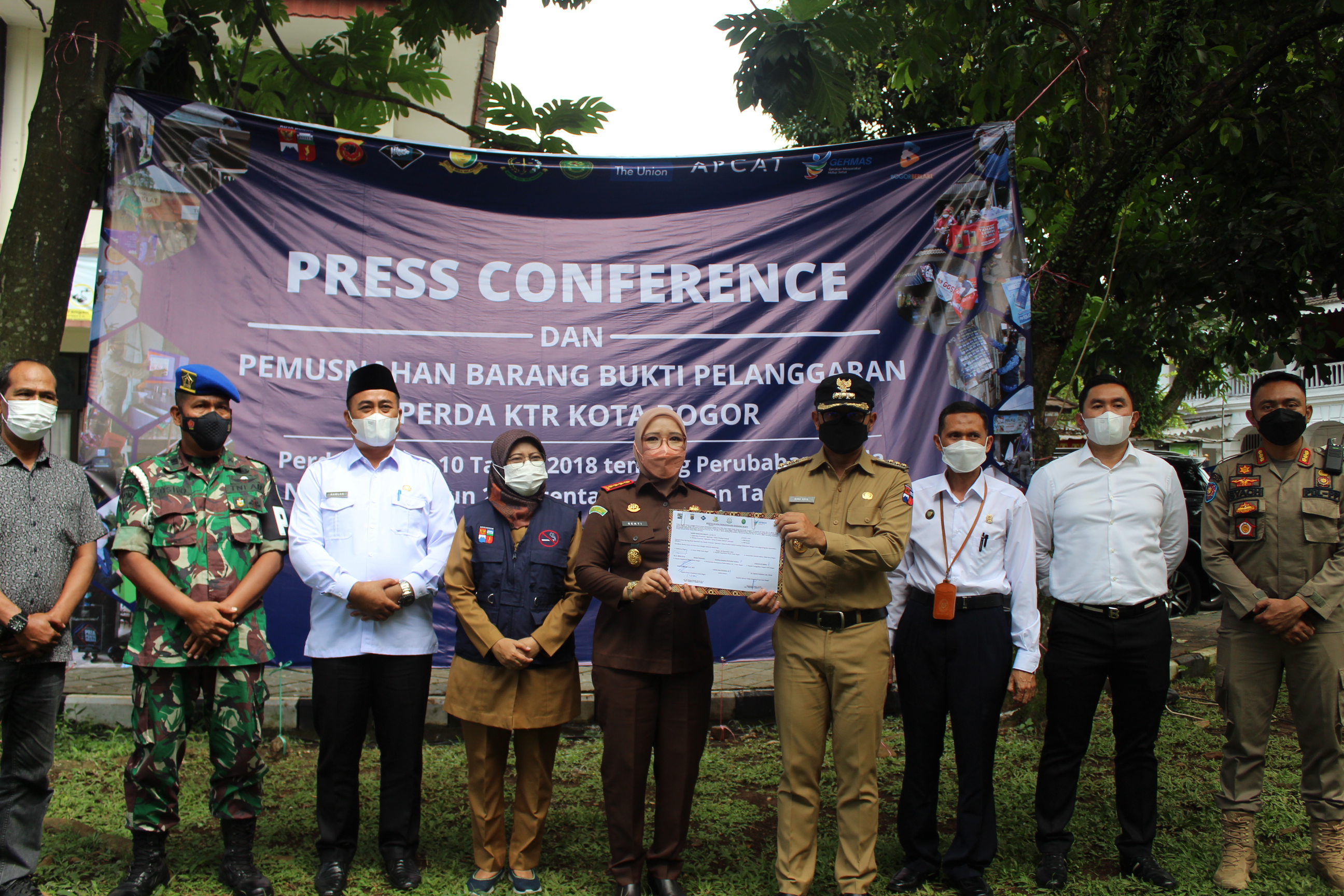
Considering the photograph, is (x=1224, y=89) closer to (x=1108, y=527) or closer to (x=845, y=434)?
(x=1108, y=527)

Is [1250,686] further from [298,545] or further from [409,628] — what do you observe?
[298,545]

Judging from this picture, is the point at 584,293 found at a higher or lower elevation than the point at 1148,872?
higher

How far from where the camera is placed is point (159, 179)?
14.4 ft

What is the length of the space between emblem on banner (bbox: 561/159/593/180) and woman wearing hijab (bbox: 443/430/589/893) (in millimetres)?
1744

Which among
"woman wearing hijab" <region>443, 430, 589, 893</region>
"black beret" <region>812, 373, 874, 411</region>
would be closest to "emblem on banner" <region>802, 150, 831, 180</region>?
"black beret" <region>812, 373, 874, 411</region>

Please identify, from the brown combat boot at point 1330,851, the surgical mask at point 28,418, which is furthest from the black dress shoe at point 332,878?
the brown combat boot at point 1330,851

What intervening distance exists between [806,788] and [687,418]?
198cm

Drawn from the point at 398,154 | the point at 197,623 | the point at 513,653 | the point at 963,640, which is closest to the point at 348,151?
the point at 398,154

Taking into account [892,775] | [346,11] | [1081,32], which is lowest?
[892,775]

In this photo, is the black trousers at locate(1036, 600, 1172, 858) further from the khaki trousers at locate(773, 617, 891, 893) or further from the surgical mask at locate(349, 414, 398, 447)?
the surgical mask at locate(349, 414, 398, 447)

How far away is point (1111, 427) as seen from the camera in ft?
11.7

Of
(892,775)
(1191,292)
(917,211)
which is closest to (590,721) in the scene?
(892,775)

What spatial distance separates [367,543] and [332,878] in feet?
3.97

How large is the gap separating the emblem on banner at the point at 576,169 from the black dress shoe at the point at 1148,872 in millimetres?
3889
